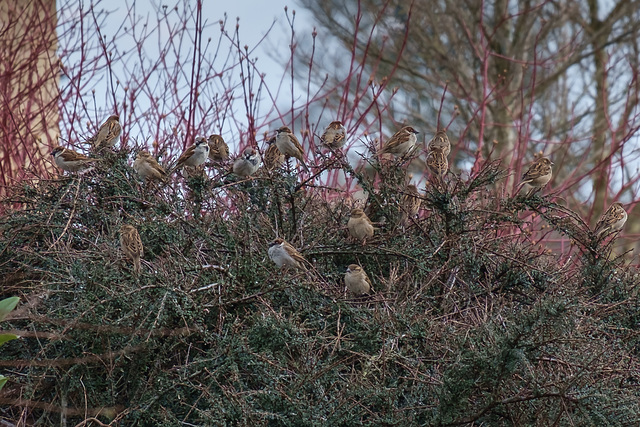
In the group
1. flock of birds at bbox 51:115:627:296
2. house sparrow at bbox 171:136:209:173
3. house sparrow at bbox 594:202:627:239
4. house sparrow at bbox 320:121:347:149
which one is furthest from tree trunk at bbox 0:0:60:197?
house sparrow at bbox 594:202:627:239

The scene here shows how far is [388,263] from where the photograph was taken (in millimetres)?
5797

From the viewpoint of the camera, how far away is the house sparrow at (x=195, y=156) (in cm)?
591

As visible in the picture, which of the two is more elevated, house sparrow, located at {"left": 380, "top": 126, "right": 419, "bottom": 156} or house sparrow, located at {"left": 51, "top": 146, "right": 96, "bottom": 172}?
house sparrow, located at {"left": 380, "top": 126, "right": 419, "bottom": 156}

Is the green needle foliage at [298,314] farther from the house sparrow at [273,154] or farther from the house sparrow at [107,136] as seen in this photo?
the house sparrow at [273,154]

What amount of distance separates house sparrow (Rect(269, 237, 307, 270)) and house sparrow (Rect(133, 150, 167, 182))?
1.01 metres

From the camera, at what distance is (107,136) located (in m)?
6.19

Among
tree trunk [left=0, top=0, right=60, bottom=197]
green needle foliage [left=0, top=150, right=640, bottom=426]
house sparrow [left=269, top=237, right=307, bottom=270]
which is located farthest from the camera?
tree trunk [left=0, top=0, right=60, bottom=197]

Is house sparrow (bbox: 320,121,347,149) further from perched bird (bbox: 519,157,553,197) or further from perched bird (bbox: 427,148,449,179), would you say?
perched bird (bbox: 519,157,553,197)

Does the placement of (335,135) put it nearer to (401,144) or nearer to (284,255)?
(401,144)

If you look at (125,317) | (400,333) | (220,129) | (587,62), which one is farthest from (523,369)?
(587,62)

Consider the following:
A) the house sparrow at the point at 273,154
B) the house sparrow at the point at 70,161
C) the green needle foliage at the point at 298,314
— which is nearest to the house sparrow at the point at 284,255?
the green needle foliage at the point at 298,314

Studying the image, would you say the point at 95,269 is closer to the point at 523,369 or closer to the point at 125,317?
the point at 125,317

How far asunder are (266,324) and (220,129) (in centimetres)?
418

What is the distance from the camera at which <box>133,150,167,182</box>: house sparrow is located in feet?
18.8
